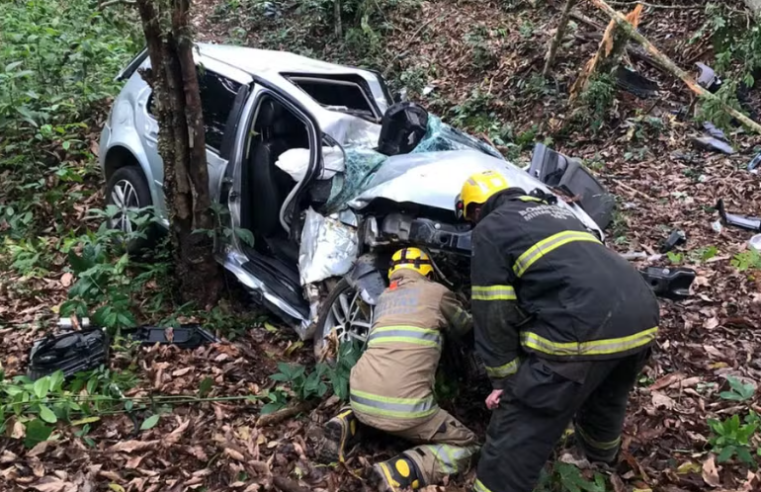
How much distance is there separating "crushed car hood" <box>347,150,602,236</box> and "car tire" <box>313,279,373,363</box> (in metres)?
0.60

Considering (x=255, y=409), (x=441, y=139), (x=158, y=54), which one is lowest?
(x=255, y=409)

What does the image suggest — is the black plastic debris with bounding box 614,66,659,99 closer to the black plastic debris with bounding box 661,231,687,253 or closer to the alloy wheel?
the black plastic debris with bounding box 661,231,687,253

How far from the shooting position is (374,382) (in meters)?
3.40

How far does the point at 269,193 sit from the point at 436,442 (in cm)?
237

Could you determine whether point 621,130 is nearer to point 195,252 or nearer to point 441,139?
point 441,139

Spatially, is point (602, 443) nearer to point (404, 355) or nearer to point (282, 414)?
point (404, 355)

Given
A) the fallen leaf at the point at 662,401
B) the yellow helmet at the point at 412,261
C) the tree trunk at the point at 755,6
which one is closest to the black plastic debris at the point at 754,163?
the tree trunk at the point at 755,6

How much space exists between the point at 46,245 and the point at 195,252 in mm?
1886

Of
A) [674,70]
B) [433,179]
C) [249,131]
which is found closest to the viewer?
[433,179]

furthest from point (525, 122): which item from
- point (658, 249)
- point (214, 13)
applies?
point (214, 13)

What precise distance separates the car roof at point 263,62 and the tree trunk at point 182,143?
38.9 inches

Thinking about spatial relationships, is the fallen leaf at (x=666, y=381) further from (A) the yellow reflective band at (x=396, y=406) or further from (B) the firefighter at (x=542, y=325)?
(A) the yellow reflective band at (x=396, y=406)

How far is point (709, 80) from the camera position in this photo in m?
7.48

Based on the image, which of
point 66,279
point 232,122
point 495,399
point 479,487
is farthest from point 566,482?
point 66,279
